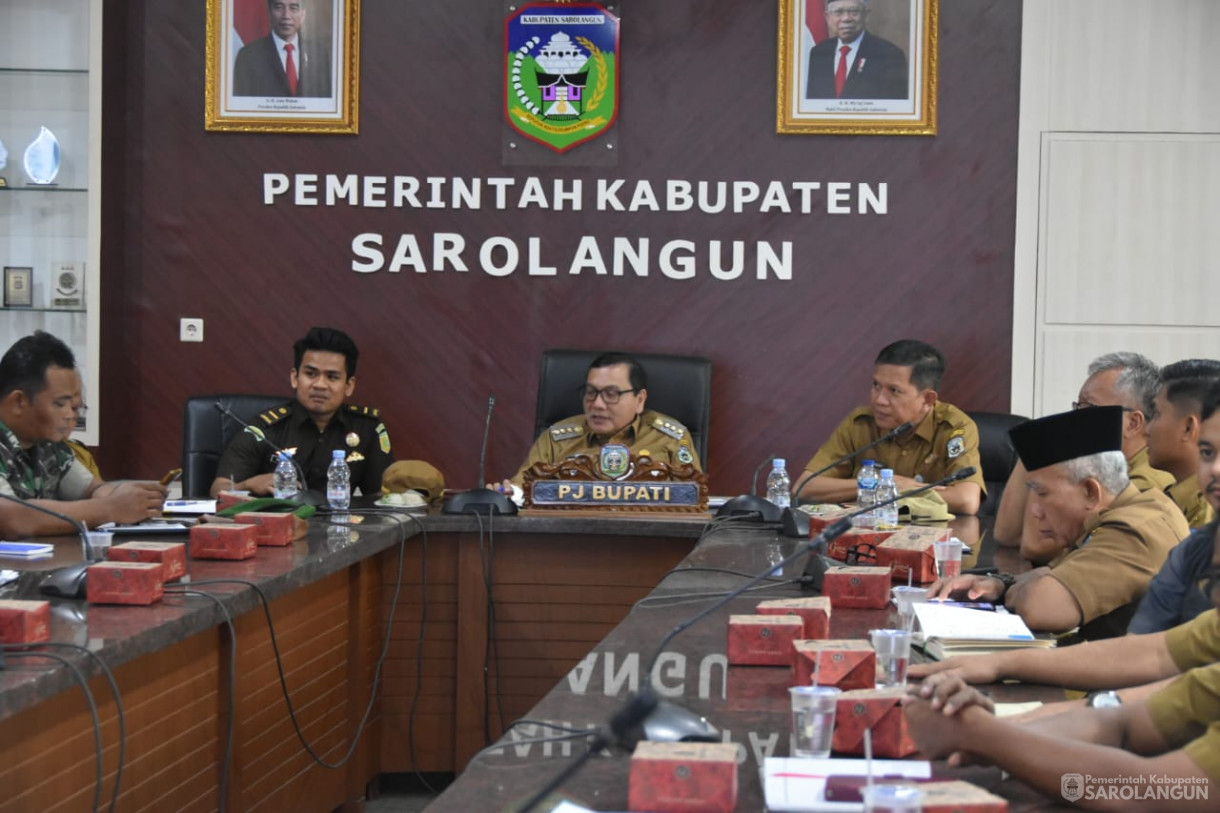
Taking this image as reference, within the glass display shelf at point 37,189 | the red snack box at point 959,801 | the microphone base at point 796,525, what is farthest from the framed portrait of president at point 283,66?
the red snack box at point 959,801

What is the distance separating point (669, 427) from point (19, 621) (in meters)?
2.50

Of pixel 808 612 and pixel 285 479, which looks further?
pixel 285 479

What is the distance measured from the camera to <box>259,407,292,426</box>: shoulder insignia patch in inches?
159

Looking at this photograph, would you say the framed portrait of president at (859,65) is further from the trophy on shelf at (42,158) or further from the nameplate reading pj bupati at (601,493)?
the trophy on shelf at (42,158)

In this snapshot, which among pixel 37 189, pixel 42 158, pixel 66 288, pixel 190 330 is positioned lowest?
pixel 190 330

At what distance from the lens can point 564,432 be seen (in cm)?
407

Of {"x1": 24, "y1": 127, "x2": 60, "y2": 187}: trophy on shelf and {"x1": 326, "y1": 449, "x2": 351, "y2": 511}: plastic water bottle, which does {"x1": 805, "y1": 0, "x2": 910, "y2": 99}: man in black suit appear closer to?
{"x1": 326, "y1": 449, "x2": 351, "y2": 511}: plastic water bottle

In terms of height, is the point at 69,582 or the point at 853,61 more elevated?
the point at 853,61

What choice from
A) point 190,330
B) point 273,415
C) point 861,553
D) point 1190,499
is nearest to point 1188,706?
point 861,553

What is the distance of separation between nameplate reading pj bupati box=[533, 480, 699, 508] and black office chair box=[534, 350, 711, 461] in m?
0.68

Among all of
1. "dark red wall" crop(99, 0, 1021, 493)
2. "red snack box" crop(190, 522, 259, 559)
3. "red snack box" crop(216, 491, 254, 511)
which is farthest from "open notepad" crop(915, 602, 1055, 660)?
"dark red wall" crop(99, 0, 1021, 493)

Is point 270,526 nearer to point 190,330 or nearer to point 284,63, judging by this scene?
point 190,330

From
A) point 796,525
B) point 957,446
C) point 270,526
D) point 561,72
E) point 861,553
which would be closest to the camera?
point 861,553

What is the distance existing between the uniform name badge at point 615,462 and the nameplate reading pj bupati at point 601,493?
0.05 metres
